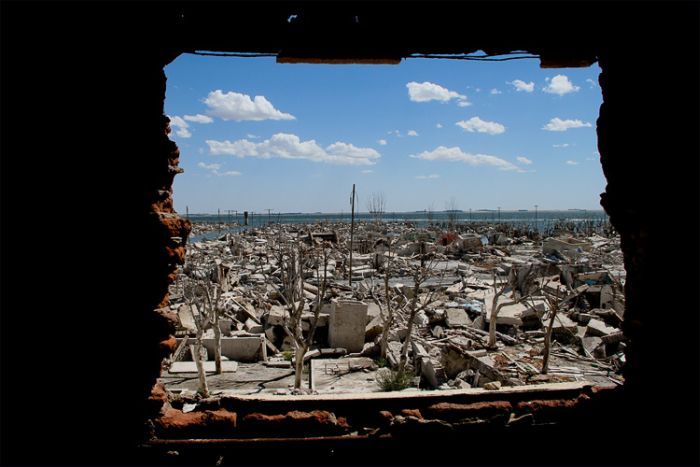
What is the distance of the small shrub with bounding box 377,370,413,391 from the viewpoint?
10188 millimetres

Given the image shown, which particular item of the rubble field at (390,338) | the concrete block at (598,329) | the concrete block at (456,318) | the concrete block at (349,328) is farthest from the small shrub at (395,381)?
the concrete block at (598,329)

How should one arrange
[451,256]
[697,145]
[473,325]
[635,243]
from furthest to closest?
[451,256]
[473,325]
[635,243]
[697,145]

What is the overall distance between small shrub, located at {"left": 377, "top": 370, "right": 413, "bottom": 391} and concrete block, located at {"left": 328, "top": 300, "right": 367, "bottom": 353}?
3.28 meters

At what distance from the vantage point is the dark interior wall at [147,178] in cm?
253

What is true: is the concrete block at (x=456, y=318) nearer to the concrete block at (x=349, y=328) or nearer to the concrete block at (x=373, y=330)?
the concrete block at (x=373, y=330)

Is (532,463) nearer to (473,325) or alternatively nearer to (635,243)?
(635,243)

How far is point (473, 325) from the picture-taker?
1723 cm

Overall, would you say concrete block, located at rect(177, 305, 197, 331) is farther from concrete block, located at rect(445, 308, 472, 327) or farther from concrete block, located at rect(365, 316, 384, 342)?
concrete block, located at rect(445, 308, 472, 327)

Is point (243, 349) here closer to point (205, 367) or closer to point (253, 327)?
point (205, 367)

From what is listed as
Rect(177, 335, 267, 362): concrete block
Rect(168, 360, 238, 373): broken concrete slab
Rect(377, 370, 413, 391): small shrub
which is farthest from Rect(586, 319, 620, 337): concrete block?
Rect(168, 360, 238, 373): broken concrete slab

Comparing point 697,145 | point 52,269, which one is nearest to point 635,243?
point 697,145

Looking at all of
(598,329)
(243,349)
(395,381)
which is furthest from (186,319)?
(598,329)

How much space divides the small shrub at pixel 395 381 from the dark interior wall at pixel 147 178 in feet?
24.1

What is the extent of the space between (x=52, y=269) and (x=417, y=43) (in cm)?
273
